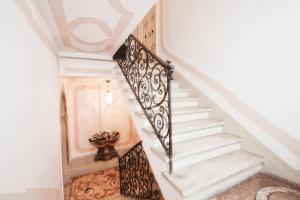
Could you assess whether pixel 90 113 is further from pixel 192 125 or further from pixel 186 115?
pixel 192 125

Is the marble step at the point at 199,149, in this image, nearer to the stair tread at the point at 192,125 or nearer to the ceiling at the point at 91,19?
the stair tread at the point at 192,125

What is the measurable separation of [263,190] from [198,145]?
0.79m

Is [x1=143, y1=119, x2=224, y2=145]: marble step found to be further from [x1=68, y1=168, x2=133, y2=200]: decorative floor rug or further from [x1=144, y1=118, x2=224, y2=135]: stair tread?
[x1=68, y1=168, x2=133, y2=200]: decorative floor rug

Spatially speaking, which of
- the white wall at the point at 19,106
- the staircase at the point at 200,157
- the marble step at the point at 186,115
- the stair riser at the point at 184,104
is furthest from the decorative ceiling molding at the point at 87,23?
the stair riser at the point at 184,104

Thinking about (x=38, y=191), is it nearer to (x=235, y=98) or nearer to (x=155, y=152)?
(x=155, y=152)

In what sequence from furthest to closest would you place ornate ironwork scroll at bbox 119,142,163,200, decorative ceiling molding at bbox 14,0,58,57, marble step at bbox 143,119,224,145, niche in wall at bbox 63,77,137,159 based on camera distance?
niche in wall at bbox 63,77,137,159 < ornate ironwork scroll at bbox 119,142,163,200 < marble step at bbox 143,119,224,145 < decorative ceiling molding at bbox 14,0,58,57

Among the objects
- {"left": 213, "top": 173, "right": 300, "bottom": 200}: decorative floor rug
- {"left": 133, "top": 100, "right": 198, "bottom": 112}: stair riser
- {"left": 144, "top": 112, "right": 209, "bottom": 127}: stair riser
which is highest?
{"left": 133, "top": 100, "right": 198, "bottom": 112}: stair riser

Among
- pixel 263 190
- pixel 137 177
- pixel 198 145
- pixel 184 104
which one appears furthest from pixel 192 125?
pixel 137 177

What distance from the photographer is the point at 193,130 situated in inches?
86.5

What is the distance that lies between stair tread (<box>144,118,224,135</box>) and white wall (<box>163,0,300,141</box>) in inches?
21.0

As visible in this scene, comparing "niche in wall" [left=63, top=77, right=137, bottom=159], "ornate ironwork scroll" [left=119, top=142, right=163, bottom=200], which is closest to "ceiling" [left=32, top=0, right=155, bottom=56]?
"ornate ironwork scroll" [left=119, top=142, right=163, bottom=200]

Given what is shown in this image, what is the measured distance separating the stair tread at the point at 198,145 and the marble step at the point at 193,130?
7 centimetres

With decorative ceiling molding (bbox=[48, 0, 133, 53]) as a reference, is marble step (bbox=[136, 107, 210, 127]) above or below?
below

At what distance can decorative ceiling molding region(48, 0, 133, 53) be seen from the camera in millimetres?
1725
